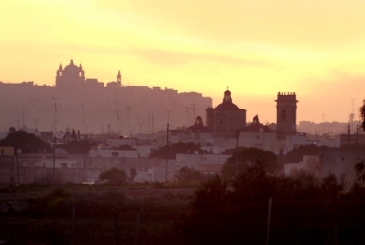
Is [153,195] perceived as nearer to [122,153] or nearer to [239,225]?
[239,225]

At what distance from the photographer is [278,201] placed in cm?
1691

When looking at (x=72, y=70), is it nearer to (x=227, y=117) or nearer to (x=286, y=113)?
(x=227, y=117)

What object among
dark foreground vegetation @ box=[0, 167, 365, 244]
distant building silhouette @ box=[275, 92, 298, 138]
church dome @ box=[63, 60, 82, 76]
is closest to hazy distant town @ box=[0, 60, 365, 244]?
dark foreground vegetation @ box=[0, 167, 365, 244]

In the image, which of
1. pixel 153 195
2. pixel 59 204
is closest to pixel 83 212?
pixel 59 204

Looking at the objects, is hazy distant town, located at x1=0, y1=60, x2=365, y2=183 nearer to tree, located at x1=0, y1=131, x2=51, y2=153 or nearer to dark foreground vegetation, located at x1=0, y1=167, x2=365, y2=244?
tree, located at x1=0, y1=131, x2=51, y2=153

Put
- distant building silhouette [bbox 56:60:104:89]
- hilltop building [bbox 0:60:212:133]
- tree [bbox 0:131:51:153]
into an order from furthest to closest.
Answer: distant building silhouette [bbox 56:60:104:89] → hilltop building [bbox 0:60:212:133] → tree [bbox 0:131:51:153]

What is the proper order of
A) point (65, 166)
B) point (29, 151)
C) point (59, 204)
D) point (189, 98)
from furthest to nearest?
point (189, 98), point (29, 151), point (65, 166), point (59, 204)

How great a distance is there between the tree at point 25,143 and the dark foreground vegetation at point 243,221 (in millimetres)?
44369

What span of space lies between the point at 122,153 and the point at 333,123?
73.8m

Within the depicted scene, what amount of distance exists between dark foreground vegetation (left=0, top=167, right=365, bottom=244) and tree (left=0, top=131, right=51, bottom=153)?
4437 centimetres

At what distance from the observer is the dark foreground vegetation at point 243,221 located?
16.0m

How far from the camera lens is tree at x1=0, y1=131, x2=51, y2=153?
65469mm

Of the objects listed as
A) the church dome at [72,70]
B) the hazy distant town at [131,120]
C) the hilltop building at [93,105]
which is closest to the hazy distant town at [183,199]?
the hazy distant town at [131,120]

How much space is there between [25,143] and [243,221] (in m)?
51.8
